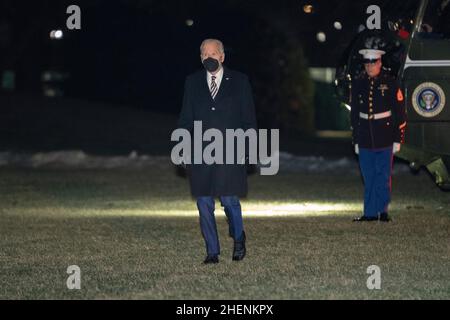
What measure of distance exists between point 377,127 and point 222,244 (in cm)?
312

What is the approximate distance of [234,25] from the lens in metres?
42.4

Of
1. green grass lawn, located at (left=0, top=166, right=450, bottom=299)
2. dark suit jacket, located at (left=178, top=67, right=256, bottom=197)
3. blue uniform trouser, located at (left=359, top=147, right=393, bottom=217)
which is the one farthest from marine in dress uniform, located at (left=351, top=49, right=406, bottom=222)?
dark suit jacket, located at (left=178, top=67, right=256, bottom=197)

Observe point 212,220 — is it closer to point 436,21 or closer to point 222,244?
point 222,244

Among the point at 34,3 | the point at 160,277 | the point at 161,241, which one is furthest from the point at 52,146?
Answer: the point at 160,277

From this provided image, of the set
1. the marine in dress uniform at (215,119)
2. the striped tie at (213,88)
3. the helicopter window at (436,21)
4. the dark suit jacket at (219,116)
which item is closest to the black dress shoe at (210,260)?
the marine in dress uniform at (215,119)

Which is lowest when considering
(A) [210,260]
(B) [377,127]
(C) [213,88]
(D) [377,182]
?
(D) [377,182]

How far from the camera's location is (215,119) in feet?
43.9

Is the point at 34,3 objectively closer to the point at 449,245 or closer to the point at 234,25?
the point at 234,25

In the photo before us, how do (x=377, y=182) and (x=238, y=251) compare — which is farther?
(x=377, y=182)

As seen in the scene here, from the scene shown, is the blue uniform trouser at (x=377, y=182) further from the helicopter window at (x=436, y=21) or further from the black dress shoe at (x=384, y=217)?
the helicopter window at (x=436, y=21)

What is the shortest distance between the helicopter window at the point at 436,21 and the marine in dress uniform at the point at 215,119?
6664mm

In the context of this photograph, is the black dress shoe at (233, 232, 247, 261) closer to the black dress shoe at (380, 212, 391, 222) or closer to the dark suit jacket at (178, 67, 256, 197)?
the dark suit jacket at (178, 67, 256, 197)

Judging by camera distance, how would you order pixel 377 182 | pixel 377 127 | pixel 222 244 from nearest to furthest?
pixel 222 244, pixel 377 127, pixel 377 182

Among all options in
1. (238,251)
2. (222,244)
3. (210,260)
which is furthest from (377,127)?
(210,260)
